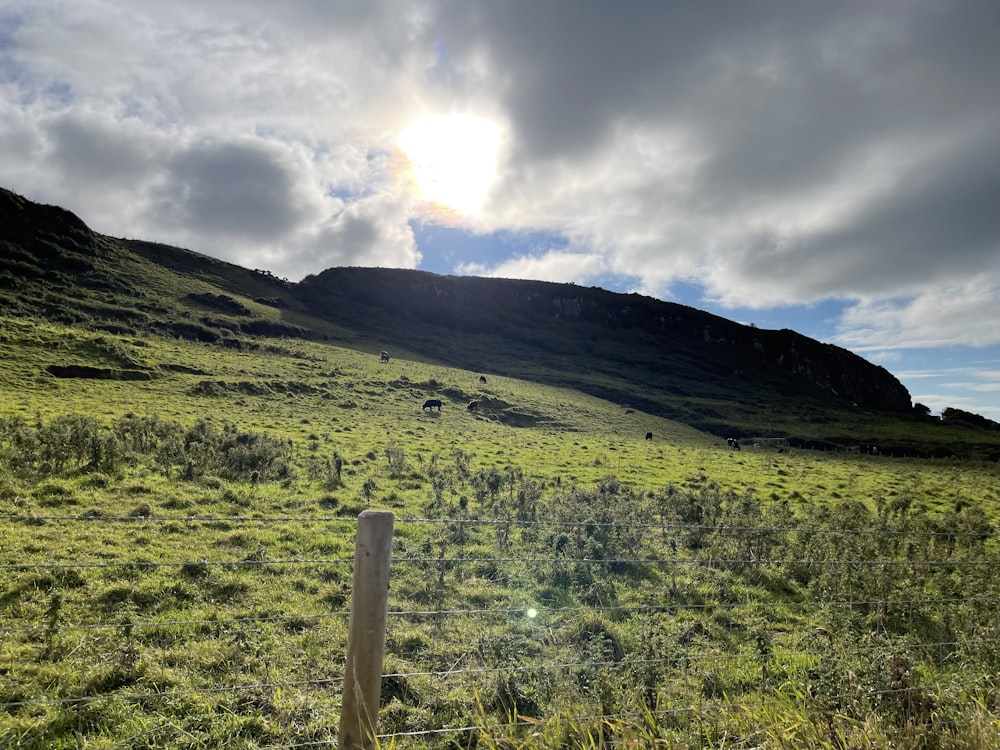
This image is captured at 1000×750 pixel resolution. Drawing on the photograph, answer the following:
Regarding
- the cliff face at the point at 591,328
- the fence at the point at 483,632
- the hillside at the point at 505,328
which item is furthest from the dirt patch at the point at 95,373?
the cliff face at the point at 591,328

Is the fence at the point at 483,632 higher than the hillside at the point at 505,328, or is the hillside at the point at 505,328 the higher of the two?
the hillside at the point at 505,328

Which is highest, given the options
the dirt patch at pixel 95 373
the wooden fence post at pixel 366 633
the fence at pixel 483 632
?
the dirt patch at pixel 95 373

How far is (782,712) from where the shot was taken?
4.13 m

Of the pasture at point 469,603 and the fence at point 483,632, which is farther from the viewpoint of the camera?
the fence at point 483,632

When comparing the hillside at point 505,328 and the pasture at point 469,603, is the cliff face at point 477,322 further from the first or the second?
the pasture at point 469,603

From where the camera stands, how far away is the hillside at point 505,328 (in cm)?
6059

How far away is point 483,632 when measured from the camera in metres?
7.83

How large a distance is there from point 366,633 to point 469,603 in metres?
6.02

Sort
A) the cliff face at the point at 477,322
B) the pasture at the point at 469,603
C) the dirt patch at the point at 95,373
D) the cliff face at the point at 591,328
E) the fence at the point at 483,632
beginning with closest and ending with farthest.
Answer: the pasture at the point at 469,603
the fence at the point at 483,632
the dirt patch at the point at 95,373
the cliff face at the point at 477,322
the cliff face at the point at 591,328

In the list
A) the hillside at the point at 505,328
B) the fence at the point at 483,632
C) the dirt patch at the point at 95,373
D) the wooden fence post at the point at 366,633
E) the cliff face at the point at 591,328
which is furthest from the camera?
the cliff face at the point at 591,328

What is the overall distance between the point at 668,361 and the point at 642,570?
11664 cm

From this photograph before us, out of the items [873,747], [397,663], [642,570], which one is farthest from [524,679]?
[642,570]

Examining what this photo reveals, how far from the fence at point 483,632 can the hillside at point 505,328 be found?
53.8m

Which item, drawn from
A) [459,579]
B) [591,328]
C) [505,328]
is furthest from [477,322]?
[459,579]
